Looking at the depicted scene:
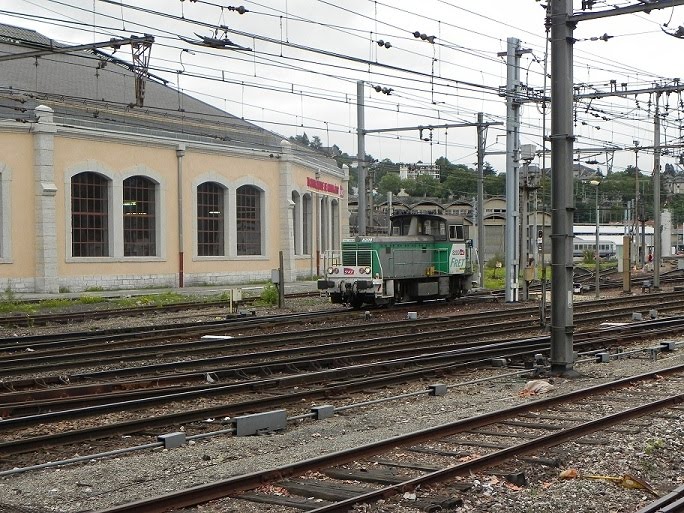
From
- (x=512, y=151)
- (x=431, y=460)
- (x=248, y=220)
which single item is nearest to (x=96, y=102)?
(x=248, y=220)

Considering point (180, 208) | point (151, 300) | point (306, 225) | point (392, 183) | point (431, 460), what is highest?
point (392, 183)

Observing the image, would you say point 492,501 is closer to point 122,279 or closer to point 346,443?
point 346,443

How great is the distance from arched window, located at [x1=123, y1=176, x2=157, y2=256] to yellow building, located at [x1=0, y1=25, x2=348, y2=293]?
0.16ft

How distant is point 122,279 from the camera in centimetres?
3966

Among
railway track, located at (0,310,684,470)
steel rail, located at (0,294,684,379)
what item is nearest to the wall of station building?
steel rail, located at (0,294,684,379)

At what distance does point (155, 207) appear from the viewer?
41.5 metres

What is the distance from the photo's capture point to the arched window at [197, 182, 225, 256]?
4375 cm

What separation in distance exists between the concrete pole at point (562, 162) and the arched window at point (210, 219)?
30.4 m

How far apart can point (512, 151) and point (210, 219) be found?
19025 mm

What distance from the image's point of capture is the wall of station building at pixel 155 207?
119ft

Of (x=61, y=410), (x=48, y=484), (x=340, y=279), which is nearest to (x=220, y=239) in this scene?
(x=340, y=279)

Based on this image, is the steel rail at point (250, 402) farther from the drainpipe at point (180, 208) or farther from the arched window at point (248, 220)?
the arched window at point (248, 220)

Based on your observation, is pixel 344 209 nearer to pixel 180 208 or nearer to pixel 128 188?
pixel 180 208

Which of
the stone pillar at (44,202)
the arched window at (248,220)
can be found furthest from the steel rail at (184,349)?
the arched window at (248,220)
